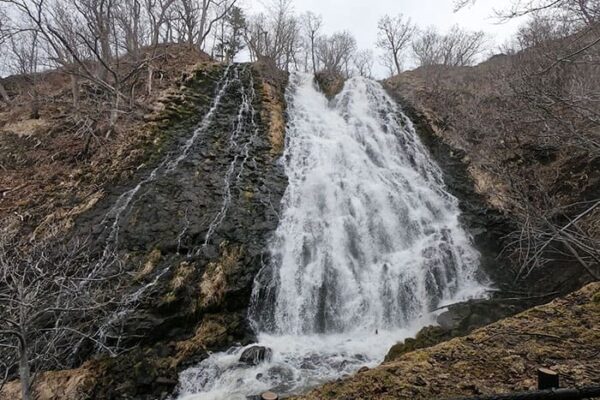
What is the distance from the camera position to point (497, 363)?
2943mm

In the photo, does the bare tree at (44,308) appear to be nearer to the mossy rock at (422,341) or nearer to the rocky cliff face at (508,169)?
the mossy rock at (422,341)

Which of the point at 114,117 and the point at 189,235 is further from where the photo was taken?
the point at 114,117

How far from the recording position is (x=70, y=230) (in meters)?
9.18

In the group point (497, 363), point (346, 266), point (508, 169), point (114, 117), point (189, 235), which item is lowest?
point (346, 266)

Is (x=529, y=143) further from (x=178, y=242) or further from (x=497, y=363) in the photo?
(x=497, y=363)

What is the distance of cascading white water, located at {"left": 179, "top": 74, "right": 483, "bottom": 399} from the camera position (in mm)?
7172

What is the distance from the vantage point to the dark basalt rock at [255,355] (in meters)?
7.23

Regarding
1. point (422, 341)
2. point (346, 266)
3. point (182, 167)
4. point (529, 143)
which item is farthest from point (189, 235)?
point (529, 143)

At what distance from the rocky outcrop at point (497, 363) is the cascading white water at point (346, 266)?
3.98 meters

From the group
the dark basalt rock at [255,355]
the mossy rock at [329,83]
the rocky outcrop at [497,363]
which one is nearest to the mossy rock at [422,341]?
the dark basalt rock at [255,355]

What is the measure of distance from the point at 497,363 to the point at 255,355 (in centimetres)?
531

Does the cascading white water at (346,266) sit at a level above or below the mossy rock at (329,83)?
below

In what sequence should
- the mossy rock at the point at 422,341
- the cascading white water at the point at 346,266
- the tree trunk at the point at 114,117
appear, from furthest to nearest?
the tree trunk at the point at 114,117 < the cascading white water at the point at 346,266 < the mossy rock at the point at 422,341

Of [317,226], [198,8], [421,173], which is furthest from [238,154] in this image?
[198,8]
